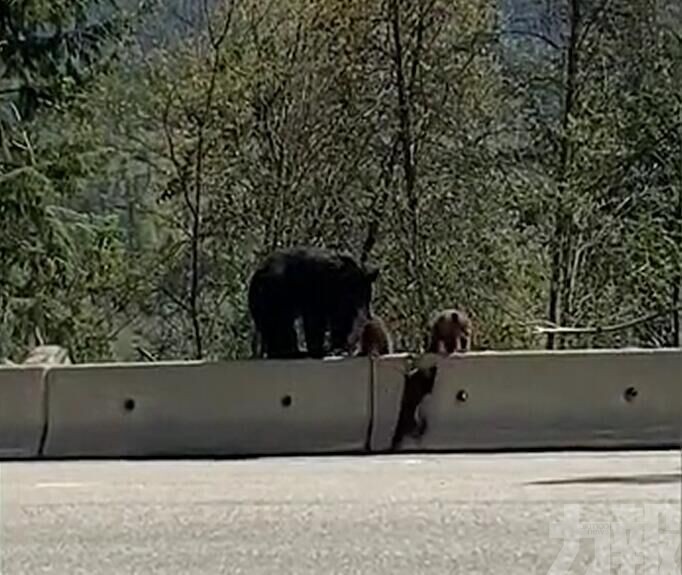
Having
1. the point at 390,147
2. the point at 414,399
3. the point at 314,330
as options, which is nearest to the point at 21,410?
the point at 314,330

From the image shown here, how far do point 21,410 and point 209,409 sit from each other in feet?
5.27

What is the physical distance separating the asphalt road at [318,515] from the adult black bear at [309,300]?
10.8 ft

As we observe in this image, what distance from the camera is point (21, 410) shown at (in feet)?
50.3

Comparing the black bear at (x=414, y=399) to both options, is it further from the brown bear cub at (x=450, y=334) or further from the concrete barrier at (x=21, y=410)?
the concrete barrier at (x=21, y=410)

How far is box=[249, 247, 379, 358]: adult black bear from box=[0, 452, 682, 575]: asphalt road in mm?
3284

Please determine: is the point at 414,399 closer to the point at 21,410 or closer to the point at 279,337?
the point at 279,337

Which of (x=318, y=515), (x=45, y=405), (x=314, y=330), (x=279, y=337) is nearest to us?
(x=318, y=515)

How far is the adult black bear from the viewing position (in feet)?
54.7

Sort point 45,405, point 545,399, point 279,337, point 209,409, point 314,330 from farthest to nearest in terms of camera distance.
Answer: point 279,337, point 314,330, point 45,405, point 209,409, point 545,399

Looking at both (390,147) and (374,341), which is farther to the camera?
(390,147)

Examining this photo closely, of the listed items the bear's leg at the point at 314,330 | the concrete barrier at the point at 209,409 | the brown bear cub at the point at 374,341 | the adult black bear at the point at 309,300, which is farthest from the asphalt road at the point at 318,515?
the adult black bear at the point at 309,300

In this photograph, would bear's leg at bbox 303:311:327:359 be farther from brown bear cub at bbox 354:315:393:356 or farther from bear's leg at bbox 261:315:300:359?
brown bear cub at bbox 354:315:393:356

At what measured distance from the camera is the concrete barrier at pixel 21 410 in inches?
602

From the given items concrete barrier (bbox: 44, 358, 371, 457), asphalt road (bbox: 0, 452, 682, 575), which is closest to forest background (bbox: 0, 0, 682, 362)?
concrete barrier (bbox: 44, 358, 371, 457)
